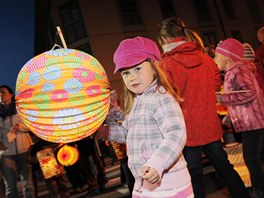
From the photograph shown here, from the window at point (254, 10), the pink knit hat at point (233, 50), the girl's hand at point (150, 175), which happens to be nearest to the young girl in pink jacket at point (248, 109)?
the pink knit hat at point (233, 50)

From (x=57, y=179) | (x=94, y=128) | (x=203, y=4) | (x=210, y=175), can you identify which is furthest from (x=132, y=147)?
(x=203, y=4)

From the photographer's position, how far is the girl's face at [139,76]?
2209 mm

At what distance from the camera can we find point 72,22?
17172mm

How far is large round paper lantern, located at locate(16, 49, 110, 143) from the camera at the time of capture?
2.04 m

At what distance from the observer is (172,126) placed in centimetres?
196

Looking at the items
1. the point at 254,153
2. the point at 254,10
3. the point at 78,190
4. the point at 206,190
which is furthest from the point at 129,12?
the point at 254,153

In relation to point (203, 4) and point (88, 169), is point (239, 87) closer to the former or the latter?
point (88, 169)

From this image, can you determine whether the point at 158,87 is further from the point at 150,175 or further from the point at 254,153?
the point at 254,153

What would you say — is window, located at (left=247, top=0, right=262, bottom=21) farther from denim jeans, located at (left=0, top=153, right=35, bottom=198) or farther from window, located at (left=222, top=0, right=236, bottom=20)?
denim jeans, located at (left=0, top=153, right=35, bottom=198)

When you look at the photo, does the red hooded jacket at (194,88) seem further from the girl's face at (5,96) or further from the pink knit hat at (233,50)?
the girl's face at (5,96)

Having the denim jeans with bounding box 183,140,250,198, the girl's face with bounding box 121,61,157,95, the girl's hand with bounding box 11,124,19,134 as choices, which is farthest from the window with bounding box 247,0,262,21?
the girl's face with bounding box 121,61,157,95

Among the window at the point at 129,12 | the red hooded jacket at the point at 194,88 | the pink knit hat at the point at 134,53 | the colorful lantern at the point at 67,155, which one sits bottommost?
the colorful lantern at the point at 67,155

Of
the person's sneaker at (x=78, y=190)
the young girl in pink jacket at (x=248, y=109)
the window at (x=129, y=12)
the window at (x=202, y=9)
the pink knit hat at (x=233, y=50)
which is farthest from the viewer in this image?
the window at (x=202, y=9)

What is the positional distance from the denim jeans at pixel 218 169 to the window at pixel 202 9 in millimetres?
17421
